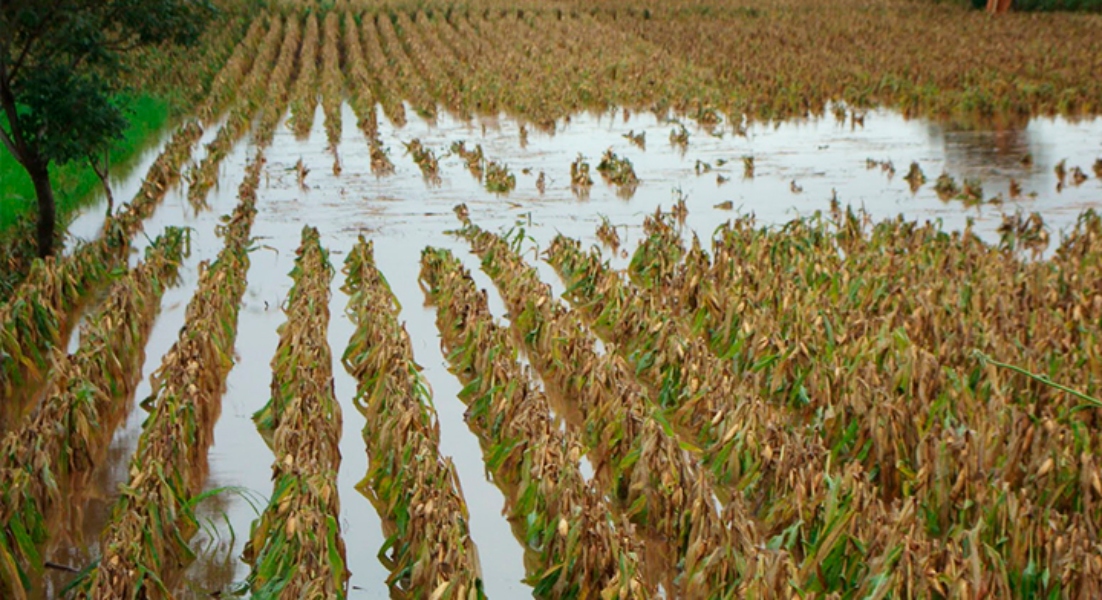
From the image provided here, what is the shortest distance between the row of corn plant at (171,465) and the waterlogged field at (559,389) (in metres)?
0.02

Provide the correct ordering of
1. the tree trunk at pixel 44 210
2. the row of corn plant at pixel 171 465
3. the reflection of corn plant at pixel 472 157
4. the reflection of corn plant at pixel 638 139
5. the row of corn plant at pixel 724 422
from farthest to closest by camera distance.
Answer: the reflection of corn plant at pixel 638 139 → the reflection of corn plant at pixel 472 157 → the tree trunk at pixel 44 210 → the row of corn plant at pixel 724 422 → the row of corn plant at pixel 171 465

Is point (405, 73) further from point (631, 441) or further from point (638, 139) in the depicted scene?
point (631, 441)

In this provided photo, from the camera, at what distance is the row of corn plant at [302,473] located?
520 cm

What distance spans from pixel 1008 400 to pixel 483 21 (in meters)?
31.1

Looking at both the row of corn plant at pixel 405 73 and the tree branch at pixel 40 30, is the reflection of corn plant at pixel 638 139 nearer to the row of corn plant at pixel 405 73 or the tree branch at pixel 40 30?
the row of corn plant at pixel 405 73

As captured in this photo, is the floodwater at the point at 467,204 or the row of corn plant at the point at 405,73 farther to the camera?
the row of corn plant at the point at 405,73

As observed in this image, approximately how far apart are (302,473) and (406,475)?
1.87ft

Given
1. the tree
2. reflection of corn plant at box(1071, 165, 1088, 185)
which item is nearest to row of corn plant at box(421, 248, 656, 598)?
the tree

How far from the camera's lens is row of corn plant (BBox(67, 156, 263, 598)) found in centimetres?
514

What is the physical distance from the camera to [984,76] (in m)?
24.2

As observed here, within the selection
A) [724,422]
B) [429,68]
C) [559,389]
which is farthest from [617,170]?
[429,68]

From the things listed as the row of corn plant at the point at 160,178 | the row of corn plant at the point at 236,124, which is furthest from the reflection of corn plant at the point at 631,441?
the row of corn plant at the point at 236,124

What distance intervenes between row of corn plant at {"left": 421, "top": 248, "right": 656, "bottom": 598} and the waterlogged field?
0.02 m

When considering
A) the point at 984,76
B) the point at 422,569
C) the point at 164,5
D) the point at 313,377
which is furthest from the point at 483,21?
the point at 422,569
